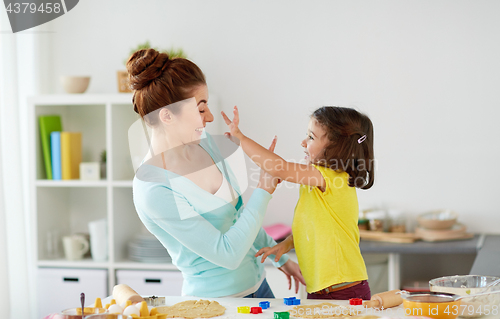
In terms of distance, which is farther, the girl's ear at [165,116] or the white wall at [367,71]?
Answer: the white wall at [367,71]

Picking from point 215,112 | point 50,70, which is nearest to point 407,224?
point 215,112

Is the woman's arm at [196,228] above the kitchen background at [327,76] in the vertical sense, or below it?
below

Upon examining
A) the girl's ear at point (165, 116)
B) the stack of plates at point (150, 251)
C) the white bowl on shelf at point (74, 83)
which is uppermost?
the white bowl on shelf at point (74, 83)

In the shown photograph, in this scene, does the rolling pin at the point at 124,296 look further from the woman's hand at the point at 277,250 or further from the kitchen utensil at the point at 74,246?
the kitchen utensil at the point at 74,246

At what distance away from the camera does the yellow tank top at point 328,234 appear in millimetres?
1408

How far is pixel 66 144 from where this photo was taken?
277cm

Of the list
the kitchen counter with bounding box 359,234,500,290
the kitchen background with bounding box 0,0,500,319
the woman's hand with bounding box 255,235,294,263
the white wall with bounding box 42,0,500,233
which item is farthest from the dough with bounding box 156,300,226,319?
the white wall with bounding box 42,0,500,233

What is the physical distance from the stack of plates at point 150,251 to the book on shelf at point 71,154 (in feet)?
1.79

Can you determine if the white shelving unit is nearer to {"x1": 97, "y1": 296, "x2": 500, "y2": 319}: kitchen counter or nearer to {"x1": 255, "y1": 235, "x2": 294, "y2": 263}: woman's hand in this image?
{"x1": 255, "y1": 235, "x2": 294, "y2": 263}: woman's hand

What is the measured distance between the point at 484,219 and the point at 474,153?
1.18ft

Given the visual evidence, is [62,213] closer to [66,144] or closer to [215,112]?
[66,144]

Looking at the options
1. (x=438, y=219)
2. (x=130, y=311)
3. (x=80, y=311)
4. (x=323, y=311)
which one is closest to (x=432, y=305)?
(x=323, y=311)

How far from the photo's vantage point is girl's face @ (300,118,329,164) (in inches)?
61.8

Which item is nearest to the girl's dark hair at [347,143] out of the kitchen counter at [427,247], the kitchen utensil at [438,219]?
the kitchen counter at [427,247]
